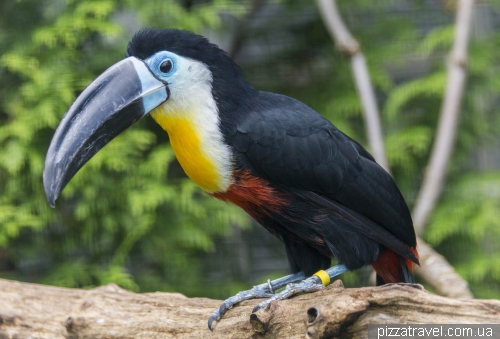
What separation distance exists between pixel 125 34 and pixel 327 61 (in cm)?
142

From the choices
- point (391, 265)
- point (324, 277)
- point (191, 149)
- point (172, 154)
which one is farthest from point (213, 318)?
point (172, 154)

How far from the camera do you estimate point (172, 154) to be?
4027 mm

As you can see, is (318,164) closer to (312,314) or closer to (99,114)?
(312,314)

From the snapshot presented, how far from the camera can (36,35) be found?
3961mm

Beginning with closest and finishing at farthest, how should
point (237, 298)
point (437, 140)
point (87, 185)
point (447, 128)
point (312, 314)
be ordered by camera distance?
point (312, 314) → point (237, 298) → point (447, 128) → point (437, 140) → point (87, 185)

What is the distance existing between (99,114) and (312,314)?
1.13 meters

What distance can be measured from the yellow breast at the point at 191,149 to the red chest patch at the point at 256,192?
72 mm

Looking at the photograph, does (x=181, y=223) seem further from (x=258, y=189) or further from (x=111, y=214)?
(x=258, y=189)

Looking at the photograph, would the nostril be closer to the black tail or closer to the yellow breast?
the yellow breast

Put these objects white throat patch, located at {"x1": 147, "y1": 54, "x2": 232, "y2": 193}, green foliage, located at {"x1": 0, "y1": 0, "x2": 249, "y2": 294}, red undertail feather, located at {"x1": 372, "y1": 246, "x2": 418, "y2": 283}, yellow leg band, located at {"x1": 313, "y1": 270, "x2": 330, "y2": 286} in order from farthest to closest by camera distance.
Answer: green foliage, located at {"x1": 0, "y1": 0, "x2": 249, "y2": 294} < red undertail feather, located at {"x1": 372, "y1": 246, "x2": 418, "y2": 283} < yellow leg band, located at {"x1": 313, "y1": 270, "x2": 330, "y2": 286} < white throat patch, located at {"x1": 147, "y1": 54, "x2": 232, "y2": 193}

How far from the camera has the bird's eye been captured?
2643 millimetres

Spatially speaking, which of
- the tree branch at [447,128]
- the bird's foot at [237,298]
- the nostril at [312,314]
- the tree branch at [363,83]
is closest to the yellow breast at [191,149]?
the bird's foot at [237,298]

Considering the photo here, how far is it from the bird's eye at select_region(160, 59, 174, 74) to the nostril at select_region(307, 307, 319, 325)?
3.62ft

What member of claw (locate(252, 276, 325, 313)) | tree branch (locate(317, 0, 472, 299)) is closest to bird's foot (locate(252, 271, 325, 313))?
claw (locate(252, 276, 325, 313))
